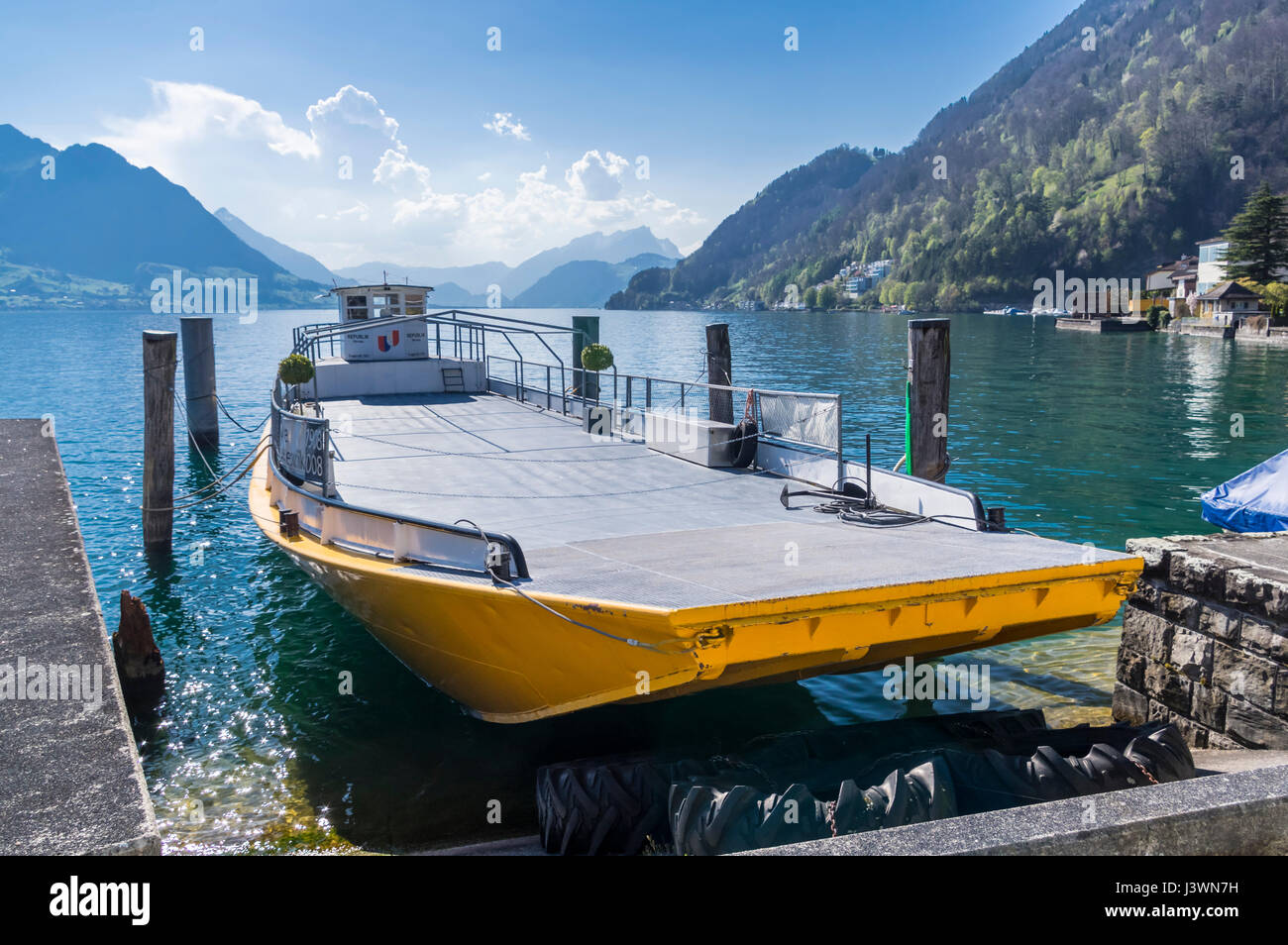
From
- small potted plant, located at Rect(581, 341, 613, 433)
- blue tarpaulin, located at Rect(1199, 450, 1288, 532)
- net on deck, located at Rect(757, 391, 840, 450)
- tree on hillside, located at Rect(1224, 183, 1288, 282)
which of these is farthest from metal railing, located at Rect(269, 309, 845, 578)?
tree on hillside, located at Rect(1224, 183, 1288, 282)

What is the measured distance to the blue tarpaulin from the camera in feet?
43.5

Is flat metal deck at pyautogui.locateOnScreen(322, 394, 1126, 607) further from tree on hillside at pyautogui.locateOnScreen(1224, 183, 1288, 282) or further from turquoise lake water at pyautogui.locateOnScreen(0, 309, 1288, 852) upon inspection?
tree on hillside at pyautogui.locateOnScreen(1224, 183, 1288, 282)

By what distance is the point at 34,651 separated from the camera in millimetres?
6301

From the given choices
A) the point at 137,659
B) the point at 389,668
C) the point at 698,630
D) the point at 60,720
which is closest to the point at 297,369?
the point at 137,659

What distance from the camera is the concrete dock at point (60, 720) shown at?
4.19 meters

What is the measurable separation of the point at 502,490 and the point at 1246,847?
766 centimetres

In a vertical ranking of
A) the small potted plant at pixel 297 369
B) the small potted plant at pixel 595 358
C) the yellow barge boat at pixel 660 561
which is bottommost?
the yellow barge boat at pixel 660 561

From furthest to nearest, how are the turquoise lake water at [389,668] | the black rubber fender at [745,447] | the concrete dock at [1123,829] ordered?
1. the black rubber fender at [745,447]
2. the turquoise lake water at [389,668]
3. the concrete dock at [1123,829]

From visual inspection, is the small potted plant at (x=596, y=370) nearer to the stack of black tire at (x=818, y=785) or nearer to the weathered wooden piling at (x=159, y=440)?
the weathered wooden piling at (x=159, y=440)

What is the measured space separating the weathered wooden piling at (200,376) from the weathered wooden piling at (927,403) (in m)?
18.6

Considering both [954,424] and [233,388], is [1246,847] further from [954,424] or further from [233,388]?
[233,388]

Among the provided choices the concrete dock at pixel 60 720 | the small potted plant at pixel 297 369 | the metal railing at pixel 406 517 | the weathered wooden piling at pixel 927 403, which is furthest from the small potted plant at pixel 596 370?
the concrete dock at pixel 60 720

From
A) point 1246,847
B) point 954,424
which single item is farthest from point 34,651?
point 954,424

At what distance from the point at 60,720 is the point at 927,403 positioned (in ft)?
29.9
